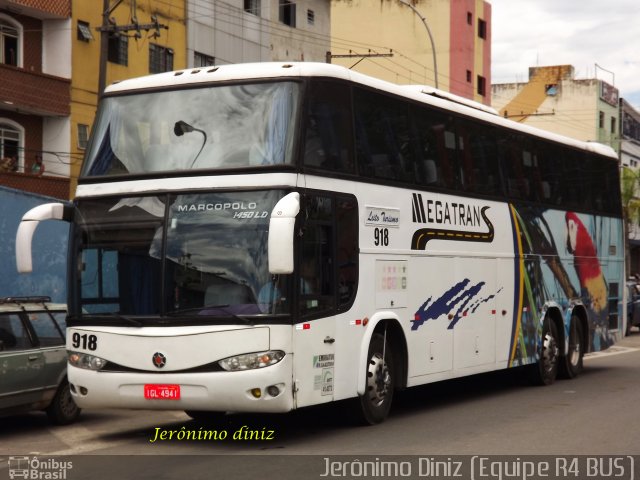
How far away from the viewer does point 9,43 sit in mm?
30578

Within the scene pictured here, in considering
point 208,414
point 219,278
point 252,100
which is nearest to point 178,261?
point 219,278

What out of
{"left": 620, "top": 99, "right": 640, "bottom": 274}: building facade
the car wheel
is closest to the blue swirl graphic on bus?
the car wheel

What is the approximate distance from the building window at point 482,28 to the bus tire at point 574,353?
46.2 m

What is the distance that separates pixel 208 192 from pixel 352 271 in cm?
192

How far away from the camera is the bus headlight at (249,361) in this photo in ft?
34.4

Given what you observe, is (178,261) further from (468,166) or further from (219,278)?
(468,166)

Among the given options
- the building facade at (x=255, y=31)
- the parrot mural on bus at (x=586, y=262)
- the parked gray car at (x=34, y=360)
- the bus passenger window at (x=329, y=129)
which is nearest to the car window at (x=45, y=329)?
the parked gray car at (x=34, y=360)

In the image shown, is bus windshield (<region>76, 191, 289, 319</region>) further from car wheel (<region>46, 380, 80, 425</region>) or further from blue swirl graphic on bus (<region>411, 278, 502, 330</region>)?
blue swirl graphic on bus (<region>411, 278, 502, 330</region>)

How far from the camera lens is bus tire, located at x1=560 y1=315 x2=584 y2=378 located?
18.5 m

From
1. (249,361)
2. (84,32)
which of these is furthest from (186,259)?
(84,32)

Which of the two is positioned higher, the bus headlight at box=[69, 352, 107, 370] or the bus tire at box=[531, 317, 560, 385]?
the bus headlight at box=[69, 352, 107, 370]

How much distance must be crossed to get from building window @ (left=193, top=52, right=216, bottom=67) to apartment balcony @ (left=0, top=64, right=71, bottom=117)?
5.98 metres

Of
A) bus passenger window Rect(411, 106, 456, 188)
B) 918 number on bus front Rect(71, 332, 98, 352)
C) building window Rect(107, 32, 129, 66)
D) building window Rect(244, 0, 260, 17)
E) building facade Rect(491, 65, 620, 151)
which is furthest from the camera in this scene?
building facade Rect(491, 65, 620, 151)

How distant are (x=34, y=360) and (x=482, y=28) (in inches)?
2133
